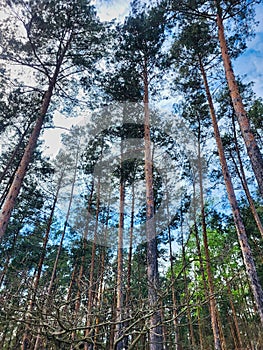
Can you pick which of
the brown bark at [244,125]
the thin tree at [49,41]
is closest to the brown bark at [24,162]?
the thin tree at [49,41]

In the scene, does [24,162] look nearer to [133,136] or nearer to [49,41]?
[49,41]

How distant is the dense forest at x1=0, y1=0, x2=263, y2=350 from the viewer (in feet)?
24.8

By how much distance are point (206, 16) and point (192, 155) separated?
6.29 metres

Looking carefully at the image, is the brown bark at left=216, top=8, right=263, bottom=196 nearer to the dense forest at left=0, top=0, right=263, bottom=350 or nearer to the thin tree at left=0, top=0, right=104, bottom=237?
the dense forest at left=0, top=0, right=263, bottom=350

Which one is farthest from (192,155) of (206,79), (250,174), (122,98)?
(122,98)

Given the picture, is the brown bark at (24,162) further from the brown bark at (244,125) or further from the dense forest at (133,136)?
the brown bark at (244,125)

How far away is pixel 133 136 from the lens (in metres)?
10.7

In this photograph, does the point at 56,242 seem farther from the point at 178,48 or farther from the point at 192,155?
the point at 178,48

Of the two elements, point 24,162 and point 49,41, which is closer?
point 24,162

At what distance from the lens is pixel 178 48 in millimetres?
9320

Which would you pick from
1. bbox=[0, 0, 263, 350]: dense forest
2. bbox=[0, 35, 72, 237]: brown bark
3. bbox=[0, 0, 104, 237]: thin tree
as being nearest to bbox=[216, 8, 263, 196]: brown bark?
bbox=[0, 0, 263, 350]: dense forest

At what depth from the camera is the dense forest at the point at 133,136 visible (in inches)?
297

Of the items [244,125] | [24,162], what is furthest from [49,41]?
[244,125]

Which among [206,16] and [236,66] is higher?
[236,66]
